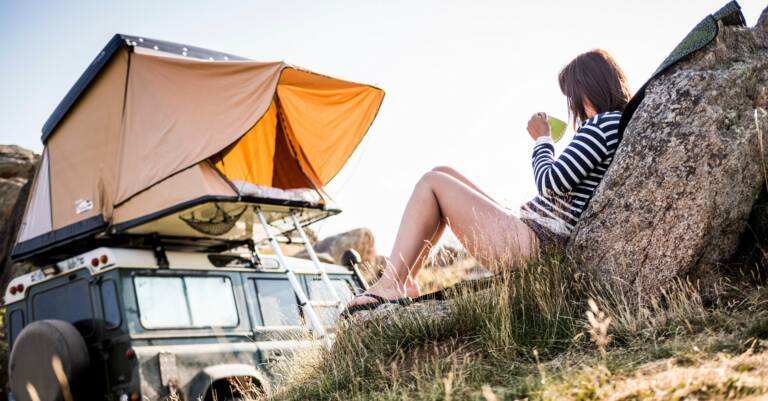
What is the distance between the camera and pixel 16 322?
5.76 meters

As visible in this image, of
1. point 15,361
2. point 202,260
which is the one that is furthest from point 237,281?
point 15,361

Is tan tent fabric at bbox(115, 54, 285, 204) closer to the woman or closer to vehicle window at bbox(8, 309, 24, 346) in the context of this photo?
vehicle window at bbox(8, 309, 24, 346)

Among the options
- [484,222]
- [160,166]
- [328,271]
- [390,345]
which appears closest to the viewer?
[390,345]

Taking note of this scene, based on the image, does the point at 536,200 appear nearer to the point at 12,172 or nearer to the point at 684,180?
the point at 684,180

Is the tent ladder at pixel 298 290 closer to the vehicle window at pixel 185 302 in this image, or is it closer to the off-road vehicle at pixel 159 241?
the off-road vehicle at pixel 159 241

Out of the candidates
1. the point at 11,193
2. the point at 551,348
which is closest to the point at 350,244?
the point at 11,193

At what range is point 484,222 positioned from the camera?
11.1ft

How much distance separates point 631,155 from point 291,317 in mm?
4115

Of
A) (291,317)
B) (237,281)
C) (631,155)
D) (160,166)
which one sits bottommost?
(291,317)

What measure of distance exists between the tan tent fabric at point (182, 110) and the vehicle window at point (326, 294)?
1.86 metres

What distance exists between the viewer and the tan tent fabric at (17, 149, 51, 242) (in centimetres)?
626

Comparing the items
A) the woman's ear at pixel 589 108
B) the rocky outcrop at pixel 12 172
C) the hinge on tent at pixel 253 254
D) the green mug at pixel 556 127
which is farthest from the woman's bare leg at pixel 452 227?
the rocky outcrop at pixel 12 172

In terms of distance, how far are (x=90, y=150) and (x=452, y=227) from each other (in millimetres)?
4124

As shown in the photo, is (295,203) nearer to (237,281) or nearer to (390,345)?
(237,281)
